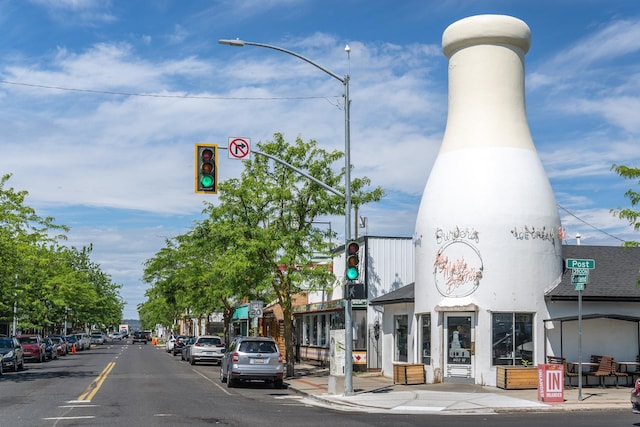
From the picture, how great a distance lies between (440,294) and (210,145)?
34.8 feet

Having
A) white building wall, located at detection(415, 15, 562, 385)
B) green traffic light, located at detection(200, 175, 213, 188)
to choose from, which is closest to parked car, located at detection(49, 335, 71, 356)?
white building wall, located at detection(415, 15, 562, 385)

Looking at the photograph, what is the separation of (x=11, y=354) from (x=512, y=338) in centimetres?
A: 2189

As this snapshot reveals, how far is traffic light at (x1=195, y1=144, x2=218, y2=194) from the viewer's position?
1853cm

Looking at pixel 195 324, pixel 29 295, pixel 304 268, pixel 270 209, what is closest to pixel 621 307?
pixel 304 268

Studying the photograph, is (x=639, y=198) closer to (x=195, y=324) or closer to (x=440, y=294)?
(x=440, y=294)

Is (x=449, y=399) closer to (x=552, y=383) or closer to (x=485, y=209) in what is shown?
(x=552, y=383)

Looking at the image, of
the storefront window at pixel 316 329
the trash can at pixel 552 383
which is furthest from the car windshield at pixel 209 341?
the trash can at pixel 552 383

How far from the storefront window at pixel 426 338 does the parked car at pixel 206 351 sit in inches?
644

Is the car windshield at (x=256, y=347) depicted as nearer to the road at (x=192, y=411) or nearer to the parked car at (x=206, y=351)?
the road at (x=192, y=411)

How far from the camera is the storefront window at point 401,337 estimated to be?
29.1m

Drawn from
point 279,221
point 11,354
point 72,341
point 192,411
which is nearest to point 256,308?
point 279,221

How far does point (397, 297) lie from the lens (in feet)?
97.3

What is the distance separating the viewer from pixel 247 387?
2573 cm

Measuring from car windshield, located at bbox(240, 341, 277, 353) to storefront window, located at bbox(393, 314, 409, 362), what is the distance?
20.4 ft
